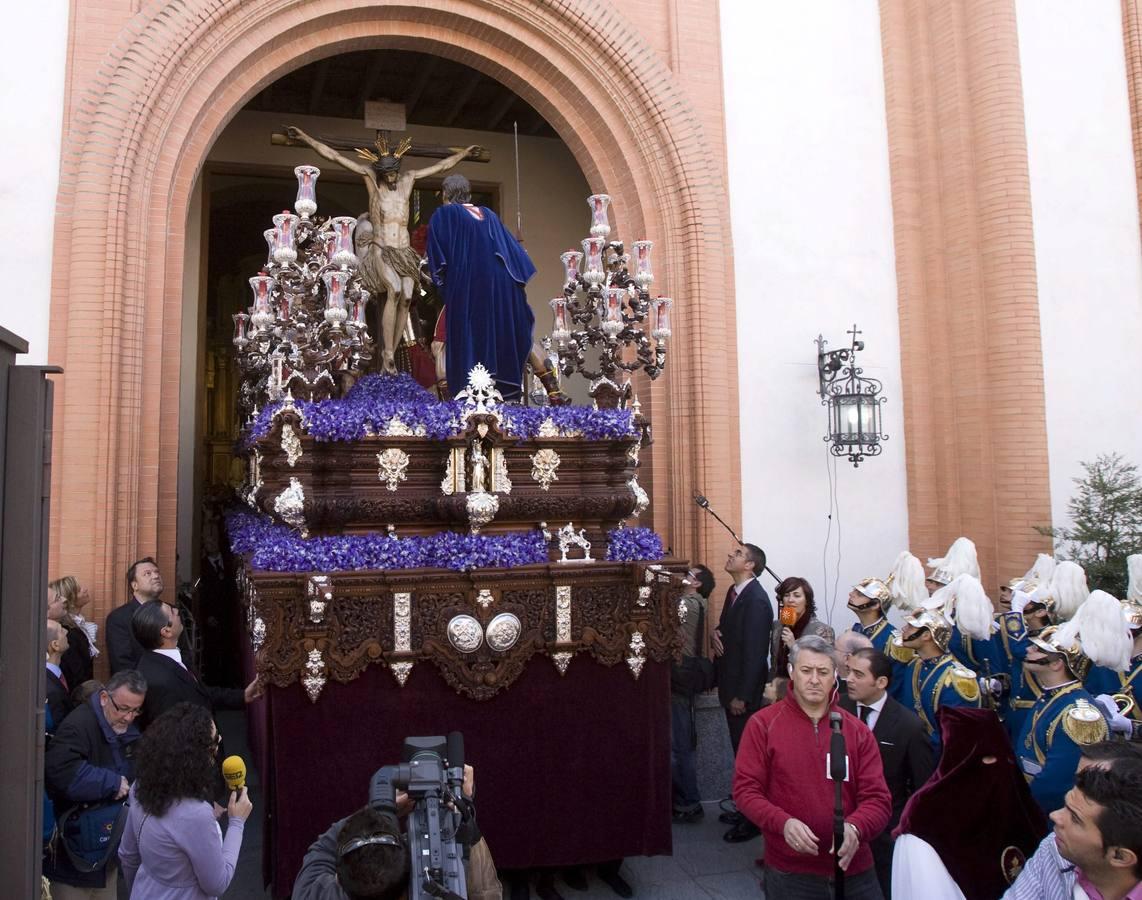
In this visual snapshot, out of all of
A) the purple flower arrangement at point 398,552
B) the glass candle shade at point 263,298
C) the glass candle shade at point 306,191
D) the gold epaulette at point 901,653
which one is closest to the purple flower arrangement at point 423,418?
the purple flower arrangement at point 398,552

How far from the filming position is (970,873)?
3.74 metres

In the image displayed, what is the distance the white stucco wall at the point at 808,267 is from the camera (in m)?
8.88

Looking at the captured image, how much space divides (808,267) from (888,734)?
5674 mm

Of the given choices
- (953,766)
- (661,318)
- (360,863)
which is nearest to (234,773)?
(360,863)

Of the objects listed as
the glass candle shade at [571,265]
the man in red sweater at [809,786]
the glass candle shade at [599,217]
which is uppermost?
the glass candle shade at [599,217]

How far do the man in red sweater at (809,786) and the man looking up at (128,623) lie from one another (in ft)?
14.0

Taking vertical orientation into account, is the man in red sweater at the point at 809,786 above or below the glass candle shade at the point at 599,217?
below

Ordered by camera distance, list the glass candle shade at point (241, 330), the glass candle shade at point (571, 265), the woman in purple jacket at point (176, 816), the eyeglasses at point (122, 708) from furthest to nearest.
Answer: the glass candle shade at point (241, 330) < the glass candle shade at point (571, 265) < the eyeglasses at point (122, 708) < the woman in purple jacket at point (176, 816)

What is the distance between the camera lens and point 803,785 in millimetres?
3689

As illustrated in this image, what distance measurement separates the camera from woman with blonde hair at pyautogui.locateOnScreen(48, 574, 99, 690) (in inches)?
223

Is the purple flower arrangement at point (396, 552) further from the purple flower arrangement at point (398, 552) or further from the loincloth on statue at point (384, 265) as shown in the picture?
the loincloth on statue at point (384, 265)

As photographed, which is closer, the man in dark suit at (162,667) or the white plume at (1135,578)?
the man in dark suit at (162,667)

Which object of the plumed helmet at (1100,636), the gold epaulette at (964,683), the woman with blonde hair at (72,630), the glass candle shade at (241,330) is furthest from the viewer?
the glass candle shade at (241,330)

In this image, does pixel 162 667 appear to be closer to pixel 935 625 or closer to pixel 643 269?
pixel 643 269
